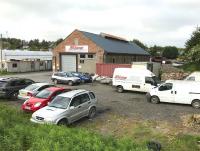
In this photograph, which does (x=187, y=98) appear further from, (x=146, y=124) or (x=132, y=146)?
(x=132, y=146)

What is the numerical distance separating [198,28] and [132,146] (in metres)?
46.6

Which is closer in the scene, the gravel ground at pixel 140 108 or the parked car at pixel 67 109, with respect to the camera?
the parked car at pixel 67 109

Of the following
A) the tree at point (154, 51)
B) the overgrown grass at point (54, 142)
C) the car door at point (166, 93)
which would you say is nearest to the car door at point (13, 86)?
the car door at point (166, 93)

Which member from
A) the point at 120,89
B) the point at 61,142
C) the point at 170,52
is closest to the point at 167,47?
the point at 170,52

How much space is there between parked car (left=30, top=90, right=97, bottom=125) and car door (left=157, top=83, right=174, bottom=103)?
6470 mm

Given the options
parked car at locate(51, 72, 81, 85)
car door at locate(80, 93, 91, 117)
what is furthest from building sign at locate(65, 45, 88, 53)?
car door at locate(80, 93, 91, 117)

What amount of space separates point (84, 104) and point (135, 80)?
36.2ft

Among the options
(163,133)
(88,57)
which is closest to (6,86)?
(163,133)

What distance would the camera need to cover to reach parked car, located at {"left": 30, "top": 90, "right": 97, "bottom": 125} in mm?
15172

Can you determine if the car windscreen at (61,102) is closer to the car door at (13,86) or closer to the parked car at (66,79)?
the car door at (13,86)

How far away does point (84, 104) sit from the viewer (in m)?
17.2

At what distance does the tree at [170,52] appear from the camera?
111 meters

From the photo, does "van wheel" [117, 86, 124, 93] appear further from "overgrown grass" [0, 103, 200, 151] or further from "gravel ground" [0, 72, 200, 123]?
"overgrown grass" [0, 103, 200, 151]

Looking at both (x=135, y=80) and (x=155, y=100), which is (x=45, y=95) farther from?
(x=135, y=80)
